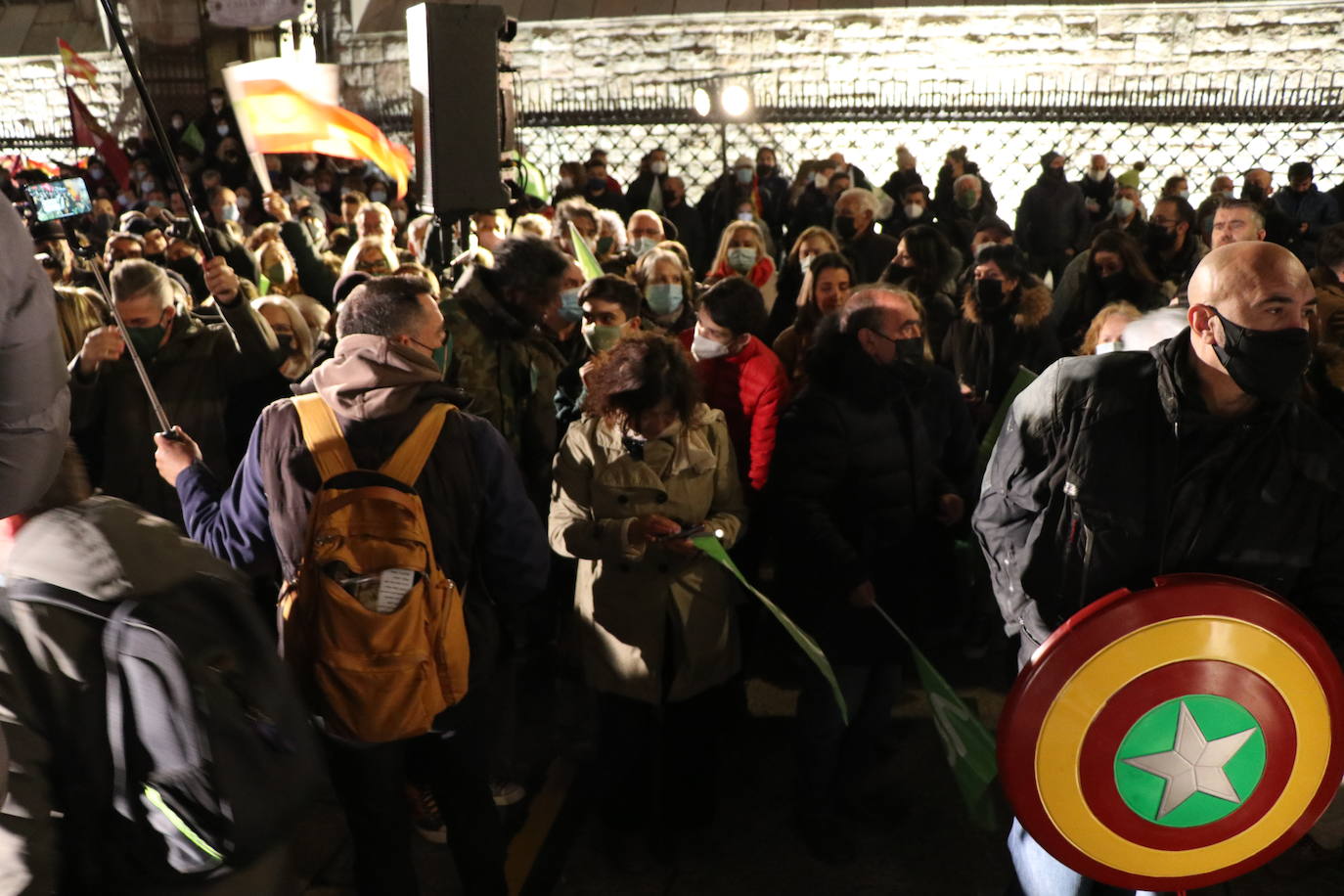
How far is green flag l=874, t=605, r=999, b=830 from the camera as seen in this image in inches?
110

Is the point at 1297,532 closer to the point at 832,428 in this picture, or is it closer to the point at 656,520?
the point at 832,428

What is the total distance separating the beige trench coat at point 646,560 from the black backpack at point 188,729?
1724 mm

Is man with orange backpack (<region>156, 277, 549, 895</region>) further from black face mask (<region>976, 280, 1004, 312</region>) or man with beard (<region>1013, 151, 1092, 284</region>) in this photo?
man with beard (<region>1013, 151, 1092, 284</region>)

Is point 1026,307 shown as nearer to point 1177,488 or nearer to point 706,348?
point 706,348

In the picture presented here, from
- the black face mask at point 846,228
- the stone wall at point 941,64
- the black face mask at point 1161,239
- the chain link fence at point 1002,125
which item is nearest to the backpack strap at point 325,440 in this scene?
the black face mask at point 846,228

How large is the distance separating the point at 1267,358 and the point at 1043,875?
4.19 feet

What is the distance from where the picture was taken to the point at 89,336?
382 cm

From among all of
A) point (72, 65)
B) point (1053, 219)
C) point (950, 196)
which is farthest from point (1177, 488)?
point (72, 65)

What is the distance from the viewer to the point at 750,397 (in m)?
4.40

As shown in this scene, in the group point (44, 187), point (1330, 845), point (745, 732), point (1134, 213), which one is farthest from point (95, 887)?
point (1134, 213)

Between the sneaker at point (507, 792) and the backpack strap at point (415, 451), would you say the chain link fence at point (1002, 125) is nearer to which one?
the sneaker at point (507, 792)

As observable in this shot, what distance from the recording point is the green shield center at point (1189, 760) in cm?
221

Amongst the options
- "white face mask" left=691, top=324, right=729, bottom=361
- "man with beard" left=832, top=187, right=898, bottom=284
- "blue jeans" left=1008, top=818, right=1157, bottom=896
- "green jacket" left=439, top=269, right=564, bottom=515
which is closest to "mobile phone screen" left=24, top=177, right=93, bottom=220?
"green jacket" left=439, top=269, right=564, bottom=515

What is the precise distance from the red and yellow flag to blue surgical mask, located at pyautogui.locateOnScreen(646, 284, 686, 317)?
1879 millimetres
